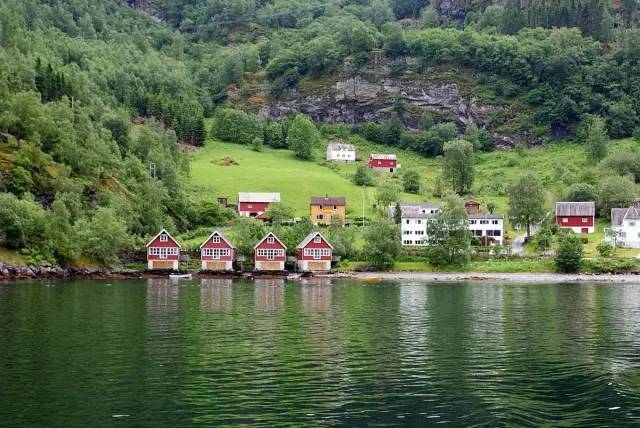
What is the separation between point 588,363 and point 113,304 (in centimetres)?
3896

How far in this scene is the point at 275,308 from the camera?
6178 centimetres

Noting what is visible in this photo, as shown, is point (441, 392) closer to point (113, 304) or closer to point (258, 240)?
point (113, 304)

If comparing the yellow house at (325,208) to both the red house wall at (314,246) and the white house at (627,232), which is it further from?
the white house at (627,232)

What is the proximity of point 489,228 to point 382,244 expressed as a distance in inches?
1032

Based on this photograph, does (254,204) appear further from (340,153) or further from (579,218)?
(579,218)

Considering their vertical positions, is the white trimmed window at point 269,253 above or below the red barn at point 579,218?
below

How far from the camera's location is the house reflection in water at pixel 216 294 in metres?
62.7

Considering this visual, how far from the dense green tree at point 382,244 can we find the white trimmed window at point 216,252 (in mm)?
20479

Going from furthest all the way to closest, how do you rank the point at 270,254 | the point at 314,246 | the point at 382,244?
the point at 314,246 < the point at 270,254 < the point at 382,244

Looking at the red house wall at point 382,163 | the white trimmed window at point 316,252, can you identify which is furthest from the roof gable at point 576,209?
the red house wall at point 382,163

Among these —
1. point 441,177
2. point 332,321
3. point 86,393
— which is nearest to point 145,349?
point 86,393

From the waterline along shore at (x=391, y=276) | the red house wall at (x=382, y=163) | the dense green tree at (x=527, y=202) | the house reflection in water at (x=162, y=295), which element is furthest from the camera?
the red house wall at (x=382, y=163)

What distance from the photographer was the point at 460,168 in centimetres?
15875

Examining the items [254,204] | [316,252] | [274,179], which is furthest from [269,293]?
[274,179]
